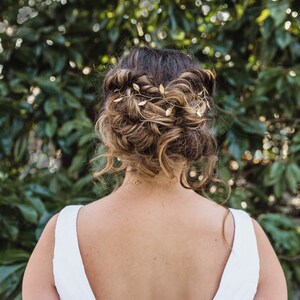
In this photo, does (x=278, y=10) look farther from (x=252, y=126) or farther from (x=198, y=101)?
(x=198, y=101)

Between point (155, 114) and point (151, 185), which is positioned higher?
point (155, 114)

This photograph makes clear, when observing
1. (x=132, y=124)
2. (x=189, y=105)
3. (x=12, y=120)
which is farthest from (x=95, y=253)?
(x=12, y=120)

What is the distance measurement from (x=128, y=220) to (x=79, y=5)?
154 centimetres

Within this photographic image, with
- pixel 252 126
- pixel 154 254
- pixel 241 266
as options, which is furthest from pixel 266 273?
pixel 252 126

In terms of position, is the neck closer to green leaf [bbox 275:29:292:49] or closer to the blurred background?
the blurred background

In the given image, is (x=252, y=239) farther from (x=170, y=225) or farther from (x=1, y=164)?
(x=1, y=164)

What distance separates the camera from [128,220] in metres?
1.36

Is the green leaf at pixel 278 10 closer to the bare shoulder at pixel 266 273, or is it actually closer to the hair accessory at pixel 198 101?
the hair accessory at pixel 198 101

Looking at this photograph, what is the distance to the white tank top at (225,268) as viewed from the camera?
1.36 m

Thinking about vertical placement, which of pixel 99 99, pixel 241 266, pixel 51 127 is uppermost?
pixel 241 266

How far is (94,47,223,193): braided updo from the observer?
136cm

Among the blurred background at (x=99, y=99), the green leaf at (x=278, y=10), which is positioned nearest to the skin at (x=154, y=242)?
the blurred background at (x=99, y=99)

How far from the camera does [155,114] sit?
1356 mm

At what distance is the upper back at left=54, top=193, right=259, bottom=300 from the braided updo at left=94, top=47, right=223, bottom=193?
0.11 meters
